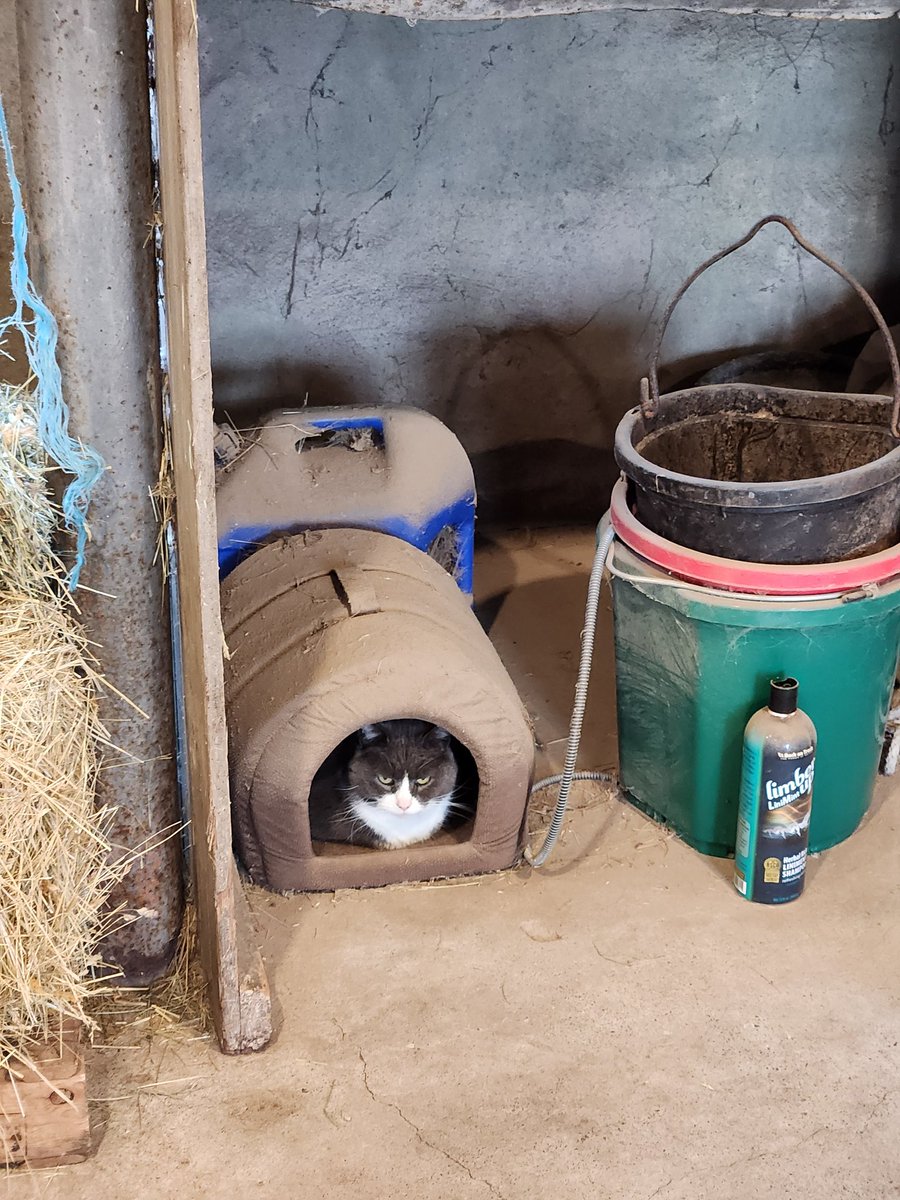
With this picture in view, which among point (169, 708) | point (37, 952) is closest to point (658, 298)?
point (169, 708)

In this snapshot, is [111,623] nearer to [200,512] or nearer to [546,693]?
[200,512]

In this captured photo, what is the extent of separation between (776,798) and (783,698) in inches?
7.7

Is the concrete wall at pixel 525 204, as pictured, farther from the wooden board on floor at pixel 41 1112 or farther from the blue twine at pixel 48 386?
the wooden board on floor at pixel 41 1112

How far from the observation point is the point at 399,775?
2.57 metres

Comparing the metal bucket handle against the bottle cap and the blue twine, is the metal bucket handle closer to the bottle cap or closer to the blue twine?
the bottle cap

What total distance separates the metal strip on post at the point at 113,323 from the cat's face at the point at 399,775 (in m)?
0.48

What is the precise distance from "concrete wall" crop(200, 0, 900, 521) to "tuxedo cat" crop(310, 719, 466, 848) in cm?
161

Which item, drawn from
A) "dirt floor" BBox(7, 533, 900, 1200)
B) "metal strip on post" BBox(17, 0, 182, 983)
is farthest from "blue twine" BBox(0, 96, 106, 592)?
"dirt floor" BBox(7, 533, 900, 1200)

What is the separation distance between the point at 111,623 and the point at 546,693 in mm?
1534

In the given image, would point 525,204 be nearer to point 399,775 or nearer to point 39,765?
point 399,775

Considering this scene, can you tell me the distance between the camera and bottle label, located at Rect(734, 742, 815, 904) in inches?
96.4

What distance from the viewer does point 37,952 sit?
1.96m

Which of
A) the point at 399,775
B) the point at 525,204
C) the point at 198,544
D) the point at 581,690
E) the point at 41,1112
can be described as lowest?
the point at 41,1112

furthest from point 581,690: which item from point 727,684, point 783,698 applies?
point 783,698
